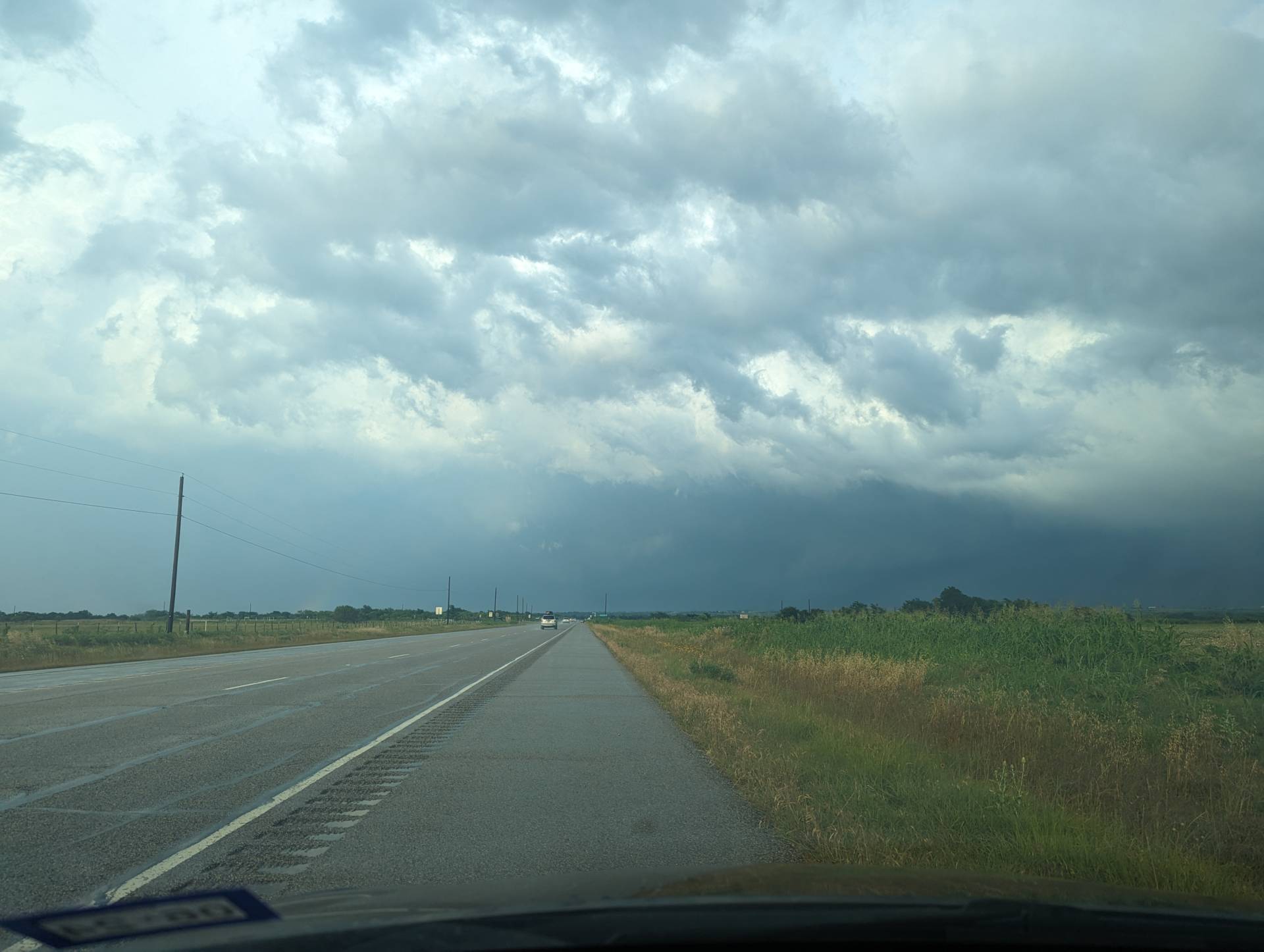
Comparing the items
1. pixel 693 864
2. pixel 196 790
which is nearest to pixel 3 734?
pixel 196 790

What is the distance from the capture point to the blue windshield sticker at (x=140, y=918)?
2789 mm

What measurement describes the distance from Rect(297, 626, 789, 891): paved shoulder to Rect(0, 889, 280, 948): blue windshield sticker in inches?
96.4

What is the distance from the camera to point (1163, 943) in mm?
3312

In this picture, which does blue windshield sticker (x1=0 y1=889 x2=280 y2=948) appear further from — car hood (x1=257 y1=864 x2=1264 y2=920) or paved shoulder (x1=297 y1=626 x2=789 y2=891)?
paved shoulder (x1=297 y1=626 x2=789 y2=891)

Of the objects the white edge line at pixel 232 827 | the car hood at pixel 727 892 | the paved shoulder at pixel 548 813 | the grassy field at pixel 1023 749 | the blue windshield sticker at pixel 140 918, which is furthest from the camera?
the grassy field at pixel 1023 749

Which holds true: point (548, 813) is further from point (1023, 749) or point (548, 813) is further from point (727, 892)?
point (1023, 749)

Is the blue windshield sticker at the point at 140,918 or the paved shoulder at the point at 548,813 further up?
the blue windshield sticker at the point at 140,918

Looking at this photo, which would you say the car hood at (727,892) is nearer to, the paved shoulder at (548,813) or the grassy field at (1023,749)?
the grassy field at (1023,749)

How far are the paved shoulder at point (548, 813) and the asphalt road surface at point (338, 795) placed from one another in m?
0.03

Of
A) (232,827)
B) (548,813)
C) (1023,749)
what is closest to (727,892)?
(548,813)

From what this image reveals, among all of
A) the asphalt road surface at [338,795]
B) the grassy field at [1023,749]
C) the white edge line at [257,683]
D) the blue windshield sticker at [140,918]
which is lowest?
the white edge line at [257,683]

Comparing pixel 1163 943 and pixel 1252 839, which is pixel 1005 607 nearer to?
pixel 1252 839

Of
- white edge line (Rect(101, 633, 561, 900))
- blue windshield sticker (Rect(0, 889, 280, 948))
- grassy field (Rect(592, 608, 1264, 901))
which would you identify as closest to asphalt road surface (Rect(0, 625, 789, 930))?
white edge line (Rect(101, 633, 561, 900))

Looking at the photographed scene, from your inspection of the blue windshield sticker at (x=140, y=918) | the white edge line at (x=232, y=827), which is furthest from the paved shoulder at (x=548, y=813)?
the blue windshield sticker at (x=140, y=918)
